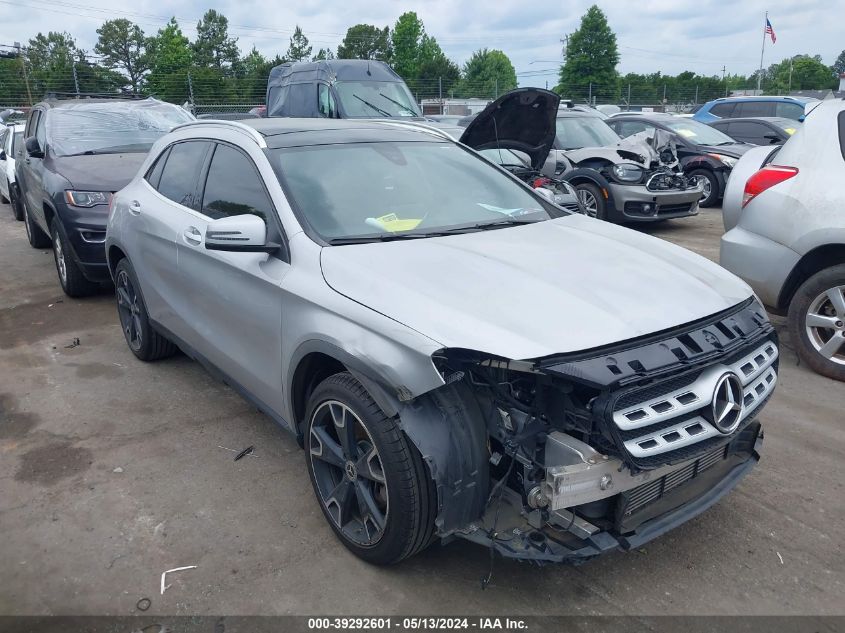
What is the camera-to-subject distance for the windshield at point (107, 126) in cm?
779

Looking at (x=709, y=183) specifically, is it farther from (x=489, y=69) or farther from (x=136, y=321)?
(x=489, y=69)

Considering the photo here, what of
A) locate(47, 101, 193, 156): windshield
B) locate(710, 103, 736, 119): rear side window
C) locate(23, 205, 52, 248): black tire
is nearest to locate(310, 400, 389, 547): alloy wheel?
locate(47, 101, 193, 156): windshield

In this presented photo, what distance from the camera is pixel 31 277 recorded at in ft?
26.8

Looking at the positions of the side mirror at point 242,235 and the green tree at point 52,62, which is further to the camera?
the green tree at point 52,62

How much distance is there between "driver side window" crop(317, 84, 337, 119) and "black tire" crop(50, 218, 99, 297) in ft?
18.9

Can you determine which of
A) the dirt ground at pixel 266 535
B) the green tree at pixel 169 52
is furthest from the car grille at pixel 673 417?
the green tree at pixel 169 52

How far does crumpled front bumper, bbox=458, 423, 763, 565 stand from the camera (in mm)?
2477

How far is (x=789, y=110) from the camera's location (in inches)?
646

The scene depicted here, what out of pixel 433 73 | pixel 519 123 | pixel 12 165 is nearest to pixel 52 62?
pixel 433 73

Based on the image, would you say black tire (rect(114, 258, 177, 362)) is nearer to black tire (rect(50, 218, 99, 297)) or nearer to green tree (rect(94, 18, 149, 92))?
black tire (rect(50, 218, 99, 297))

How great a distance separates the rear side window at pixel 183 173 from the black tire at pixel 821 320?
13.0 feet

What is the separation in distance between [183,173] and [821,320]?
4.25m

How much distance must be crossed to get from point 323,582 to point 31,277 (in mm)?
6796

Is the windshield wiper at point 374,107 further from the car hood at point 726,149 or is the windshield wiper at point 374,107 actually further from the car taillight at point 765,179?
the car taillight at point 765,179
